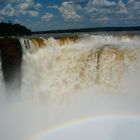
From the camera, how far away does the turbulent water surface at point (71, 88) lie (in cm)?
1452

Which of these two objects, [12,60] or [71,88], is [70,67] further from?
[12,60]

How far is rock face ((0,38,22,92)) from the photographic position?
15.1 m

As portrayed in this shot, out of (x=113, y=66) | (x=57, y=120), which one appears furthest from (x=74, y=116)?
(x=113, y=66)

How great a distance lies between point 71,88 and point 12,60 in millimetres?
2760

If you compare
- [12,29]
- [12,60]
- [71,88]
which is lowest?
[71,88]

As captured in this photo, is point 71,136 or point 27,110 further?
point 27,110

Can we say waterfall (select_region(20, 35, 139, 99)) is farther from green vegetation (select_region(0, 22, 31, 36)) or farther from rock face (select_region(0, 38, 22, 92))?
green vegetation (select_region(0, 22, 31, 36))

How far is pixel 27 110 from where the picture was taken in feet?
48.3

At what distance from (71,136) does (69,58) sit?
388cm

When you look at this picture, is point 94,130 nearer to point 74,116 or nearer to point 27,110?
point 74,116

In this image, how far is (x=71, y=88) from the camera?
1574 cm

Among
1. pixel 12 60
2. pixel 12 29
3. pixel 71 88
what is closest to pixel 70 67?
pixel 71 88

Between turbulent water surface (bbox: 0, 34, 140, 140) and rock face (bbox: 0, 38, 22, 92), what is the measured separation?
222 mm

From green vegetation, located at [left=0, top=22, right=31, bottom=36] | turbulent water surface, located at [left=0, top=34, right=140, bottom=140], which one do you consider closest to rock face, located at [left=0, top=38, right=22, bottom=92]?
turbulent water surface, located at [left=0, top=34, right=140, bottom=140]
